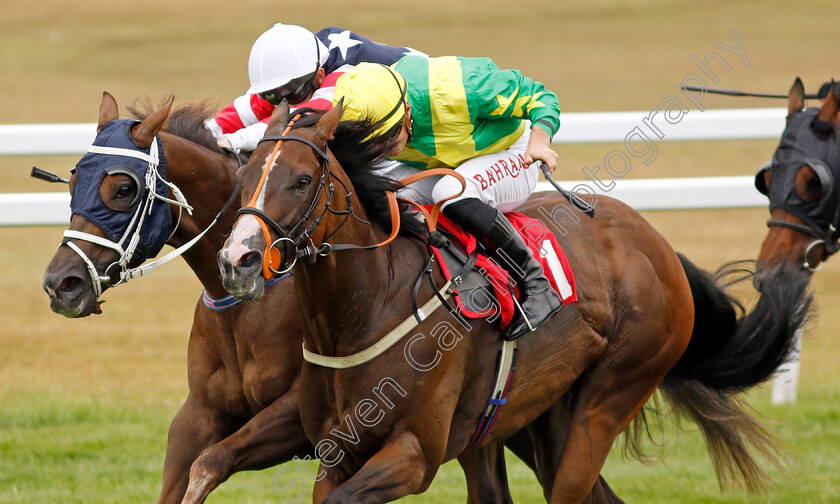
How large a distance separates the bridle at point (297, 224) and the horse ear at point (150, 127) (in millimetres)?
670

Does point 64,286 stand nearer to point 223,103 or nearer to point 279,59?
point 279,59

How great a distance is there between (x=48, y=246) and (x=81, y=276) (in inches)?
348

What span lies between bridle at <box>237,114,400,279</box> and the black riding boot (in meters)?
0.53

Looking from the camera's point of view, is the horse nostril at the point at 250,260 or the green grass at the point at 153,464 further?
the green grass at the point at 153,464

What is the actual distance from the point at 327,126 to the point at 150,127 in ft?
2.69

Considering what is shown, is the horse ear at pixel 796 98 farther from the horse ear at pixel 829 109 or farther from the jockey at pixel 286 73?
the jockey at pixel 286 73

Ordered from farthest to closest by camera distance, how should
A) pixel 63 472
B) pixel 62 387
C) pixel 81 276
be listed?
pixel 62 387 < pixel 63 472 < pixel 81 276

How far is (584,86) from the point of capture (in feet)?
70.7

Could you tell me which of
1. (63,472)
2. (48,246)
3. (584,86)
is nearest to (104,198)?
(63,472)

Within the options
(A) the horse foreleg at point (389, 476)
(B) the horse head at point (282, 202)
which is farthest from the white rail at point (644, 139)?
(B) the horse head at point (282, 202)

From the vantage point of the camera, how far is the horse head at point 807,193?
5.49m

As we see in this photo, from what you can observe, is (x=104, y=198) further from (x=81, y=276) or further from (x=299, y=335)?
(x=299, y=335)

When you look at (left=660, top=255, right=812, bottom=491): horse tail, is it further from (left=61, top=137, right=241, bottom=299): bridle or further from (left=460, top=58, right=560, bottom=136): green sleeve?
(left=61, top=137, right=241, bottom=299): bridle

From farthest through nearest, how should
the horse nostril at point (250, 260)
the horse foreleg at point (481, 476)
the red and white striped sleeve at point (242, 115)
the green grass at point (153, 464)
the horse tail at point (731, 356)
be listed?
the green grass at point (153, 464)
the horse tail at point (731, 356)
the horse foreleg at point (481, 476)
the red and white striped sleeve at point (242, 115)
the horse nostril at point (250, 260)
